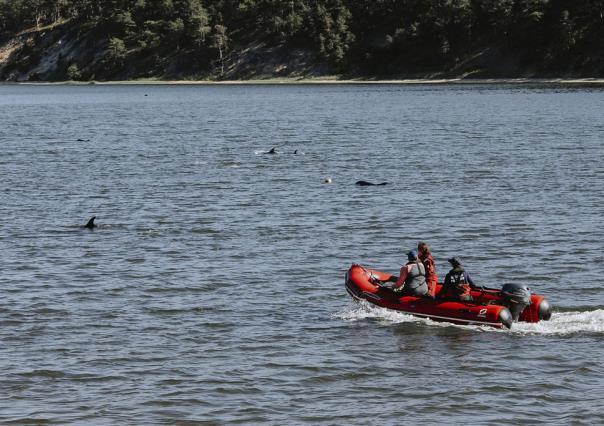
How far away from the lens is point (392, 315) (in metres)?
24.7

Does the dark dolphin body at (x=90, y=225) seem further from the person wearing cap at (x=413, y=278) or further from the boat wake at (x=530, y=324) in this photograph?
the person wearing cap at (x=413, y=278)

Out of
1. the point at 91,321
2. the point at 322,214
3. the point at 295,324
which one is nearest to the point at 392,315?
the point at 295,324

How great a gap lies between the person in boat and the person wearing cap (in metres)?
0.54

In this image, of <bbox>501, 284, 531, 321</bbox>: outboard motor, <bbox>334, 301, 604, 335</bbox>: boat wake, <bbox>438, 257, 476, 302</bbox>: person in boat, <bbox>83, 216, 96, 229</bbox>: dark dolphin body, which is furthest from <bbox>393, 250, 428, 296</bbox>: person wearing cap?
<bbox>83, 216, 96, 229</bbox>: dark dolphin body

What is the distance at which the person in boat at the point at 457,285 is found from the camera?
23781 millimetres

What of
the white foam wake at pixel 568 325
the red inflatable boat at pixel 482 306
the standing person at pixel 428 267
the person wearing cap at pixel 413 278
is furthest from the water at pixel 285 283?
the standing person at pixel 428 267

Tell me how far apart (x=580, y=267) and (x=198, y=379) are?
14365 millimetres

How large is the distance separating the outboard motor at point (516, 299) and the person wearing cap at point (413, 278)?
2.10 m

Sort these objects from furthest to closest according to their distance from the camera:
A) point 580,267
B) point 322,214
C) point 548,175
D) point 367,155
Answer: point 367,155, point 548,175, point 322,214, point 580,267

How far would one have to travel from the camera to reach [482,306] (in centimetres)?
2341

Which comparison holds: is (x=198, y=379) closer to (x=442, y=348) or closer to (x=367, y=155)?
(x=442, y=348)

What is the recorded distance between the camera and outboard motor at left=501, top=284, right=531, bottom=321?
76.5 feet

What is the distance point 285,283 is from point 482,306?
6733 mm

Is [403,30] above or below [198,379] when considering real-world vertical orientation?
above
